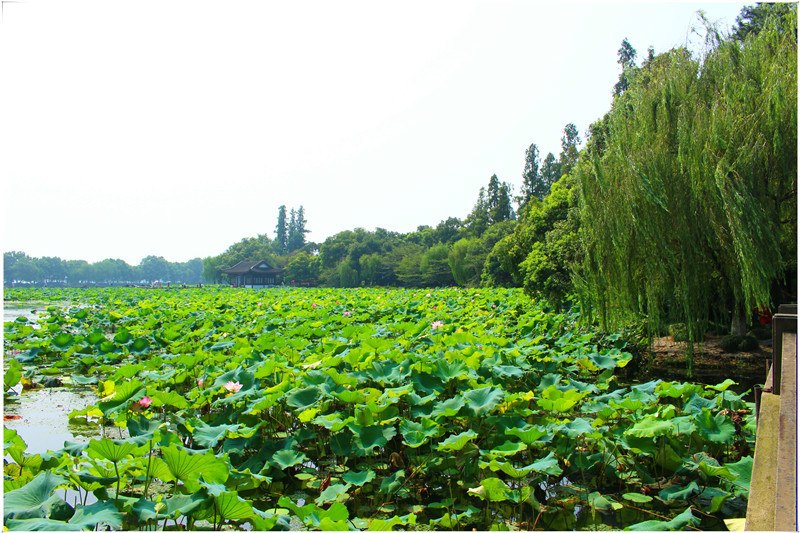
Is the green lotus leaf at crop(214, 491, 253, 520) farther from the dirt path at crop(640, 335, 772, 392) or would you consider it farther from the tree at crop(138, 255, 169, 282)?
the tree at crop(138, 255, 169, 282)

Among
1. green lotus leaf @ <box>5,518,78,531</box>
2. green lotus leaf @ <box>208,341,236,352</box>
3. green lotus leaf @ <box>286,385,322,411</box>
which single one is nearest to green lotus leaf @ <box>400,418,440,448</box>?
green lotus leaf @ <box>286,385,322,411</box>

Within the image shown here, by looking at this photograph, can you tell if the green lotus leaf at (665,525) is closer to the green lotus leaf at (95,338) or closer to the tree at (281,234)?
the green lotus leaf at (95,338)

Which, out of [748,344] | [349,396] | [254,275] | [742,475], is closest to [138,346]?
[349,396]

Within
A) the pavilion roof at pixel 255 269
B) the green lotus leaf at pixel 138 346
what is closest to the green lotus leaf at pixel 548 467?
the green lotus leaf at pixel 138 346

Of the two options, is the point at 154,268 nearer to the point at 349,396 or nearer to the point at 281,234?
the point at 281,234

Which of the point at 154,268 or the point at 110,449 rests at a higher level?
the point at 154,268

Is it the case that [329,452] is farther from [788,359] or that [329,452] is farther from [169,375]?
[788,359]

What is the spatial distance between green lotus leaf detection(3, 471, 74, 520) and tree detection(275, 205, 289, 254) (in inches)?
2332

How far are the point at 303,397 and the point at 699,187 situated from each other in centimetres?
363

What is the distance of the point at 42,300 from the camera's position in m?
20.2

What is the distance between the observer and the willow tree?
402 centimetres

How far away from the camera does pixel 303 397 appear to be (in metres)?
2.64

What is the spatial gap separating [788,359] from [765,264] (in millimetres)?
1866

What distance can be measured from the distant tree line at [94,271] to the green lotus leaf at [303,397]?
3164 cm
